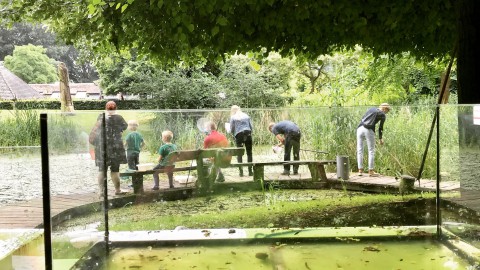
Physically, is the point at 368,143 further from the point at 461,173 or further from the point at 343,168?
the point at 461,173

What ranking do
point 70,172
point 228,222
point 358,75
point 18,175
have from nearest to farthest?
1. point 70,172
2. point 18,175
3. point 228,222
4. point 358,75

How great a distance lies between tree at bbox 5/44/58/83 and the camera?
111 ft

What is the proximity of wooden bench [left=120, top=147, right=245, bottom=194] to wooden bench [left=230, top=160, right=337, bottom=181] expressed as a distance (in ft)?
0.44

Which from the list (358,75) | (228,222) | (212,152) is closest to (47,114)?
(212,152)

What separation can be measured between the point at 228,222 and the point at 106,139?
45.1 inches

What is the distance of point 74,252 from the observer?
3.60 meters

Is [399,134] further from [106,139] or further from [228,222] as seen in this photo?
[106,139]

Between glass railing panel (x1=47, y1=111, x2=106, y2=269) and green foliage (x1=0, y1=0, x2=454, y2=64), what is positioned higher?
green foliage (x1=0, y1=0, x2=454, y2=64)

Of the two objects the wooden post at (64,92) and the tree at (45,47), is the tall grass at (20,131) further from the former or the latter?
the tree at (45,47)

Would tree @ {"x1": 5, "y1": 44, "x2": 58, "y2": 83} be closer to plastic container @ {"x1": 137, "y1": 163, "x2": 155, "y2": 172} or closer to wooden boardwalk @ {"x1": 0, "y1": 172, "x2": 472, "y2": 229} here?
wooden boardwalk @ {"x1": 0, "y1": 172, "x2": 472, "y2": 229}

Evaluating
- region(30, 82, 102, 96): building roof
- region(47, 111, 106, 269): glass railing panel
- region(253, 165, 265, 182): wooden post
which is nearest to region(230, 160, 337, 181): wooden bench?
region(253, 165, 265, 182): wooden post

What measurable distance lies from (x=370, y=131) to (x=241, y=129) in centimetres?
108

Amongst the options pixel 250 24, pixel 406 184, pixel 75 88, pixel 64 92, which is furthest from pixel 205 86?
pixel 75 88

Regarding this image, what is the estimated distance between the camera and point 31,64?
35812 mm
